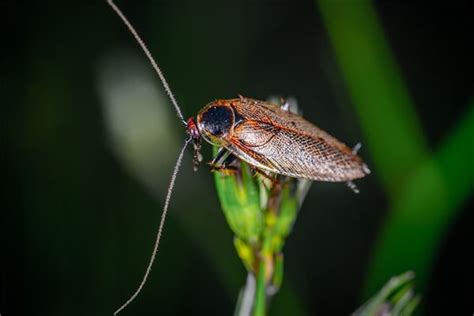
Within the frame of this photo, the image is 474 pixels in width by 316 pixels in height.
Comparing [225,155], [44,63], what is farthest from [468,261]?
[44,63]

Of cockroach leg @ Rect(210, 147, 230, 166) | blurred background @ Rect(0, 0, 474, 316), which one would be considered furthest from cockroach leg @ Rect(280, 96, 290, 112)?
blurred background @ Rect(0, 0, 474, 316)

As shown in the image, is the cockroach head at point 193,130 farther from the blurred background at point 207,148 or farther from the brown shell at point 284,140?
the blurred background at point 207,148

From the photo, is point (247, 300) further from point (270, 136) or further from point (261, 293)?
point (270, 136)

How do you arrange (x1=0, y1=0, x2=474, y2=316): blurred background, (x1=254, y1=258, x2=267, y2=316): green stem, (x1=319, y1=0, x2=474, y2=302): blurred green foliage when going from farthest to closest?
(x1=0, y1=0, x2=474, y2=316): blurred background
(x1=319, y1=0, x2=474, y2=302): blurred green foliage
(x1=254, y1=258, x2=267, y2=316): green stem

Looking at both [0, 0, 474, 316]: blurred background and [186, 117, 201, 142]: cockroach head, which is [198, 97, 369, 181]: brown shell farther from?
[0, 0, 474, 316]: blurred background

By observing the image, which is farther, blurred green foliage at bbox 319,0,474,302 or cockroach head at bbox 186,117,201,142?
blurred green foliage at bbox 319,0,474,302

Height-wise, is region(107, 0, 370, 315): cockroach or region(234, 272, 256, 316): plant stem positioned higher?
region(107, 0, 370, 315): cockroach
